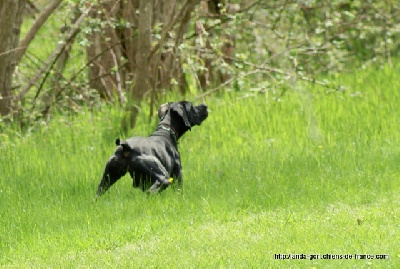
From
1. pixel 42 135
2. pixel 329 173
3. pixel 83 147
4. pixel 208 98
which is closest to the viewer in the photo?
pixel 329 173

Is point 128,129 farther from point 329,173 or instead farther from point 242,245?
point 242,245

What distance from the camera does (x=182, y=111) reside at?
29.3ft

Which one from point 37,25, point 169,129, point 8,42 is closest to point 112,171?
point 169,129

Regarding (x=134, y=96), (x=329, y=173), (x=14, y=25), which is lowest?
(x=329, y=173)

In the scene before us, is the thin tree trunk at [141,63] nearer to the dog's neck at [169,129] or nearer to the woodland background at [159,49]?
the woodland background at [159,49]

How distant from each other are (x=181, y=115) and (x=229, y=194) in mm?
928

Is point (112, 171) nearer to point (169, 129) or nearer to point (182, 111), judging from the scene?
point (169, 129)

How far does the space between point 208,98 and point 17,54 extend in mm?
3047

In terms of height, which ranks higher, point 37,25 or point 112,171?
point 37,25

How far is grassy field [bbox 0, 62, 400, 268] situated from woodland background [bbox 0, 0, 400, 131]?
57 cm

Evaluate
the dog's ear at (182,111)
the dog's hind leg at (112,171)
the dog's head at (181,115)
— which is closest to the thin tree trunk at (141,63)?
the dog's head at (181,115)

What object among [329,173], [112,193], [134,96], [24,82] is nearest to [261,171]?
[329,173]

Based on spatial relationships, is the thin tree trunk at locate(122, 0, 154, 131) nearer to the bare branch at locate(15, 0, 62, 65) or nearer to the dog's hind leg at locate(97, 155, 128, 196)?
the bare branch at locate(15, 0, 62, 65)

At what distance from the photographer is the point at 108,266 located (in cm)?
668
